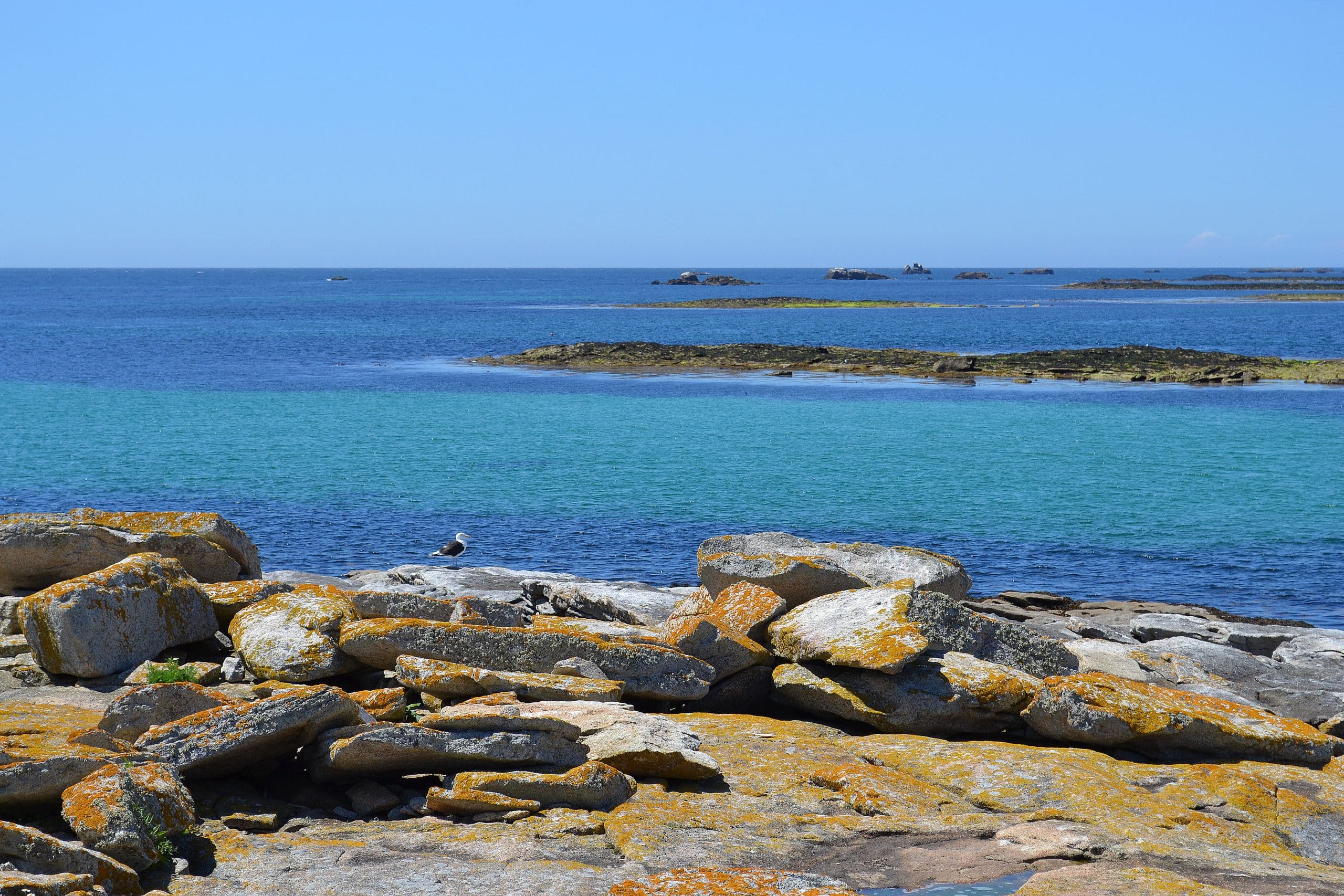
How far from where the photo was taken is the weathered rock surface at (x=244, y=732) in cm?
814

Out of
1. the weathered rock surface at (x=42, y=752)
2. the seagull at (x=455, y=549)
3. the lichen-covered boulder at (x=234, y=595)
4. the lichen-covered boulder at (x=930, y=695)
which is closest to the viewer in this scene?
the weathered rock surface at (x=42, y=752)

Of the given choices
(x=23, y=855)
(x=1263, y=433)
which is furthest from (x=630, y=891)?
(x=1263, y=433)

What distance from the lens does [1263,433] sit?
4666 centimetres

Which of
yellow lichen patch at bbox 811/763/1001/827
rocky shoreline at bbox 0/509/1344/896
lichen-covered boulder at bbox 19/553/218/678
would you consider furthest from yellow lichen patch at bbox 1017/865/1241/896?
lichen-covered boulder at bbox 19/553/218/678

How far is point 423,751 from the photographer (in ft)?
27.3

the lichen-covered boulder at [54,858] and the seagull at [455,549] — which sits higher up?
the lichen-covered boulder at [54,858]

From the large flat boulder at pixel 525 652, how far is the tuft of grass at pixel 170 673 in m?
1.45

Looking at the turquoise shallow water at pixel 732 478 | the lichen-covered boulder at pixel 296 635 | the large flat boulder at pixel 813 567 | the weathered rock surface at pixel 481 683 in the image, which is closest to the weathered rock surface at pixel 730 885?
the weathered rock surface at pixel 481 683

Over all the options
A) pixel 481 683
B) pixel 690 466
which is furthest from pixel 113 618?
pixel 690 466

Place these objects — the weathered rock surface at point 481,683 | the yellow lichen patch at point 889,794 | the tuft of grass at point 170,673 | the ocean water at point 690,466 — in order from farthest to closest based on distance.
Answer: the ocean water at point 690,466 → the tuft of grass at point 170,673 → the weathered rock surface at point 481,683 → the yellow lichen patch at point 889,794

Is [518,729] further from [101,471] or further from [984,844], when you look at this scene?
[101,471]

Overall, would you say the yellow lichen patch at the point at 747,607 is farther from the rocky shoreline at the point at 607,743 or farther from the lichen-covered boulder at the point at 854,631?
the lichen-covered boulder at the point at 854,631

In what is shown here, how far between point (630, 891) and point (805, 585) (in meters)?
6.50

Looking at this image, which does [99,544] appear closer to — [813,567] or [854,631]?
[813,567]
